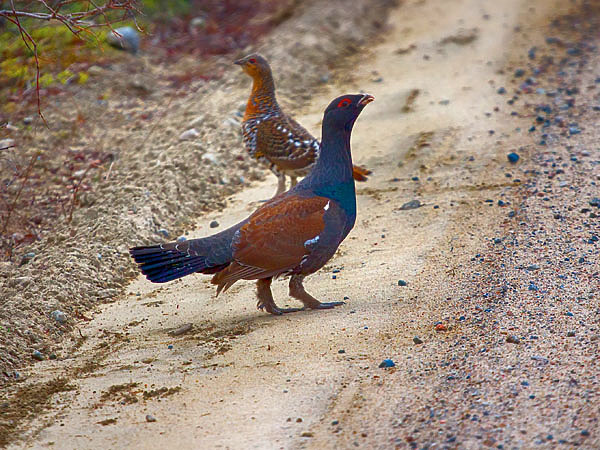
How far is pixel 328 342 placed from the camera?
16.7 ft

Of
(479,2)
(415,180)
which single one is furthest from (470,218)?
(479,2)

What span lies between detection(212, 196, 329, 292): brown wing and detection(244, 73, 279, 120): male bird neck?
2849 mm

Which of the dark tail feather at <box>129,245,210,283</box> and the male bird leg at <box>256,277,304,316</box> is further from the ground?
the dark tail feather at <box>129,245,210,283</box>

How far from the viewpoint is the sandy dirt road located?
4.22m

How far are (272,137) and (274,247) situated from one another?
2630 mm

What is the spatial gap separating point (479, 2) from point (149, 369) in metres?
12.3

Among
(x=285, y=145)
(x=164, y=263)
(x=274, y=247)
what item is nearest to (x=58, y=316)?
(x=164, y=263)

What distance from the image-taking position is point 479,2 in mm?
14953

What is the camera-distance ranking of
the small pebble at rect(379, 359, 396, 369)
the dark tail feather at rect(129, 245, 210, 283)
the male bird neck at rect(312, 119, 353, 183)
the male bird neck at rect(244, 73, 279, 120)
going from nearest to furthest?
the small pebble at rect(379, 359, 396, 369)
the dark tail feather at rect(129, 245, 210, 283)
the male bird neck at rect(312, 119, 353, 183)
the male bird neck at rect(244, 73, 279, 120)

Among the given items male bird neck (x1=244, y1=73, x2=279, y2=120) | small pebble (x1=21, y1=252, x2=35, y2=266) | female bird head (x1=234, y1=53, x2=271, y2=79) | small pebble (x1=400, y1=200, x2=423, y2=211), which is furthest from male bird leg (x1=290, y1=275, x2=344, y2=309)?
female bird head (x1=234, y1=53, x2=271, y2=79)

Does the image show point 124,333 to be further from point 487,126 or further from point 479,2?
point 479,2

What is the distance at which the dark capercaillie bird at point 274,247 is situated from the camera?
5.45 metres

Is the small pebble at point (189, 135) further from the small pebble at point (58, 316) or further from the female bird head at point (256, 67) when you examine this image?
the small pebble at point (58, 316)

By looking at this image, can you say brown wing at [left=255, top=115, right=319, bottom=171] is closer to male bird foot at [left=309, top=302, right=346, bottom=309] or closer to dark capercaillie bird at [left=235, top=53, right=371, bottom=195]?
dark capercaillie bird at [left=235, top=53, right=371, bottom=195]
